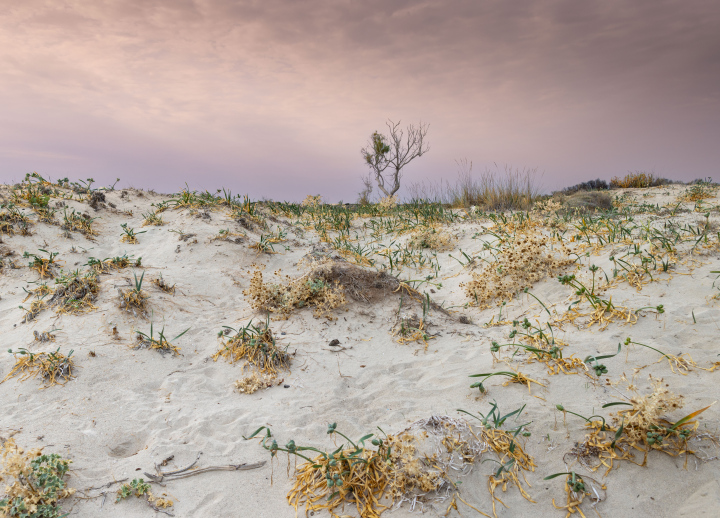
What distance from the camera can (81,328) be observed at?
4469 millimetres

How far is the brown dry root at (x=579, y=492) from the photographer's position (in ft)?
7.51

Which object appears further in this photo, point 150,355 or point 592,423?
point 150,355

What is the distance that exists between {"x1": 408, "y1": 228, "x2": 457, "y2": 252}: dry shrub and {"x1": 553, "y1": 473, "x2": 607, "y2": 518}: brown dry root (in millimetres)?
5452

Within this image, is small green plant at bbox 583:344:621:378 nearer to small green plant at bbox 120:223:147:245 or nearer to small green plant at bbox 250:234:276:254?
small green plant at bbox 250:234:276:254

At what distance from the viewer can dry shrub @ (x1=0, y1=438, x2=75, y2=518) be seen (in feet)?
7.48

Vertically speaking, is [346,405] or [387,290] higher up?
[387,290]

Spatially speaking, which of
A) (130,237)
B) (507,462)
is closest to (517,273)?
(507,462)

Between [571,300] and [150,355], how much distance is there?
15.8 ft

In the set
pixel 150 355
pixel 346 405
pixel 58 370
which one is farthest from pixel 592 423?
pixel 58 370

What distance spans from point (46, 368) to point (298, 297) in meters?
2.59

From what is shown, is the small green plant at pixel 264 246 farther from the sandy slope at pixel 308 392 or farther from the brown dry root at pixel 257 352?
the brown dry root at pixel 257 352

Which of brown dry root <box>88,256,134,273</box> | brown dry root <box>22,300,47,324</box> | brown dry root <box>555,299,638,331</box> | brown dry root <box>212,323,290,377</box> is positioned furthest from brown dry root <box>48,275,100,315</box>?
brown dry root <box>555,299,638,331</box>

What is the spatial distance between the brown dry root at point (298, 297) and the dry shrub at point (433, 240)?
3.07m

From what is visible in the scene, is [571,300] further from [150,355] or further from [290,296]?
[150,355]
